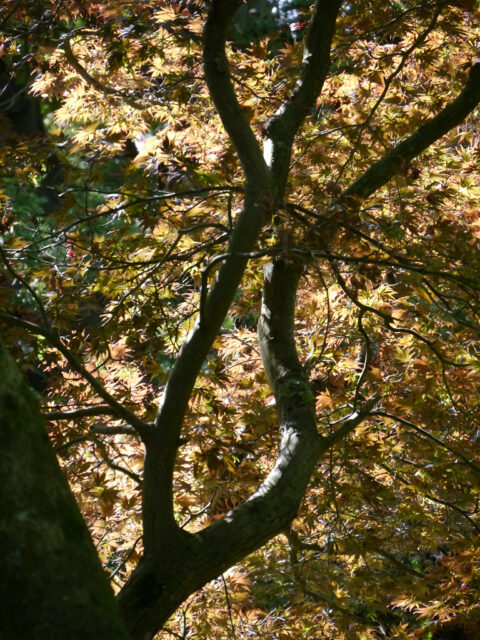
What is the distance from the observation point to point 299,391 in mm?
2361

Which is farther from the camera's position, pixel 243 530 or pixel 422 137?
pixel 422 137

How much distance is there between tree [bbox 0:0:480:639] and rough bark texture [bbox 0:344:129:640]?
0.73 metres

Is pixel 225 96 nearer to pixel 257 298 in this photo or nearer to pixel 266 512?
pixel 257 298

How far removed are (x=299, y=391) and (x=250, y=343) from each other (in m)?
0.89

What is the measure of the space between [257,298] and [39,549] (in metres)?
2.13

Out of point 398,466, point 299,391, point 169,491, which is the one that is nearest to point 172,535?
point 169,491

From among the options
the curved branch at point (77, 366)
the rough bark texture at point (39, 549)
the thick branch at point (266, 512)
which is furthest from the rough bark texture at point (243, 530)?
the rough bark texture at point (39, 549)

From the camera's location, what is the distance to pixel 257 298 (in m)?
3.05

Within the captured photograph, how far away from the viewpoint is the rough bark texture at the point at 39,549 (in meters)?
0.97

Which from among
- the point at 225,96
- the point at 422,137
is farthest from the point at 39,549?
the point at 422,137

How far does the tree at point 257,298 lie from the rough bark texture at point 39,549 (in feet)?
2.39

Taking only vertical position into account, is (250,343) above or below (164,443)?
above

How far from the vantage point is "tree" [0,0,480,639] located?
2.06 meters

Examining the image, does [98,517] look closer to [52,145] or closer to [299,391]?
[299,391]
